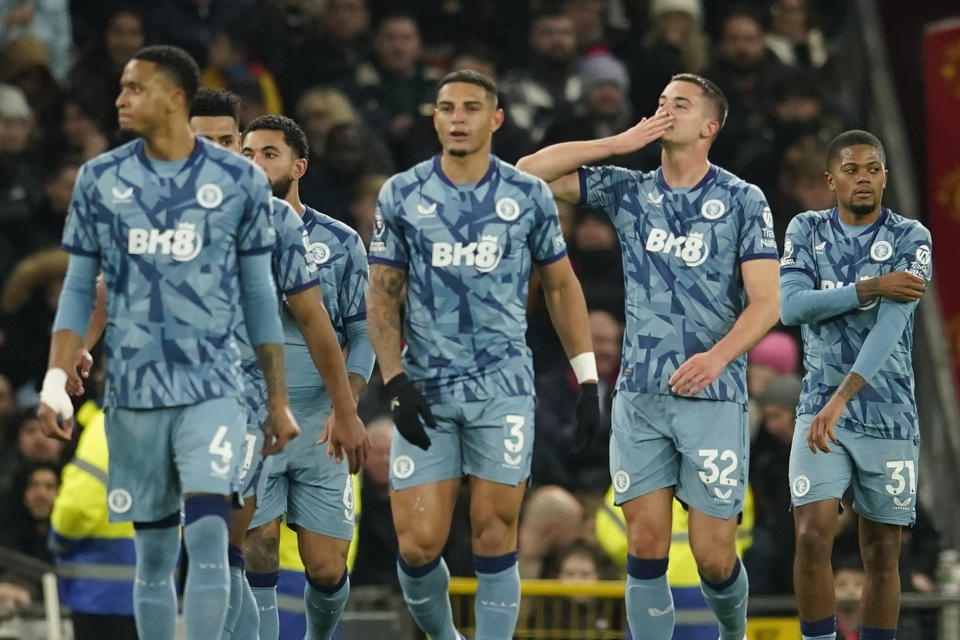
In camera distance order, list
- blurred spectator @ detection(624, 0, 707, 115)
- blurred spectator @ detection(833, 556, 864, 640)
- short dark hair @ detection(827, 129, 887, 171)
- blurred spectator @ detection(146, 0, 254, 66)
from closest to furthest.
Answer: short dark hair @ detection(827, 129, 887, 171)
blurred spectator @ detection(833, 556, 864, 640)
blurred spectator @ detection(146, 0, 254, 66)
blurred spectator @ detection(624, 0, 707, 115)

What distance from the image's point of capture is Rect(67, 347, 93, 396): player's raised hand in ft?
28.8

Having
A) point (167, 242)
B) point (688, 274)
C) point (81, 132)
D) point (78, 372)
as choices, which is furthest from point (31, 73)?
point (167, 242)

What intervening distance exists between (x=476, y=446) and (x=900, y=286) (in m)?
2.18

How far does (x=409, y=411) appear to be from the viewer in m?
8.95

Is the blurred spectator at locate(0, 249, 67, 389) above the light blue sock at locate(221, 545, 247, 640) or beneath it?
above

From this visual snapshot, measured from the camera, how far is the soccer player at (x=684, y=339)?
9430 millimetres

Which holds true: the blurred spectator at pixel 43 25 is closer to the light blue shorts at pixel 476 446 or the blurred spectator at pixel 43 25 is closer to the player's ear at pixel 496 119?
the player's ear at pixel 496 119

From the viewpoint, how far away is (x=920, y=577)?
41.3 ft

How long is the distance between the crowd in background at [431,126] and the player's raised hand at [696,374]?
267 centimetres

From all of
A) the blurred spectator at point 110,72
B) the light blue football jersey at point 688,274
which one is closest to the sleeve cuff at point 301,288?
the light blue football jersey at point 688,274

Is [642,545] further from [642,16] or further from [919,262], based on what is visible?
[642,16]

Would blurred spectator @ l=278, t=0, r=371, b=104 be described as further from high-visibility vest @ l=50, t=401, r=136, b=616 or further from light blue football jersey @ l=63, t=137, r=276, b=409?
light blue football jersey @ l=63, t=137, r=276, b=409

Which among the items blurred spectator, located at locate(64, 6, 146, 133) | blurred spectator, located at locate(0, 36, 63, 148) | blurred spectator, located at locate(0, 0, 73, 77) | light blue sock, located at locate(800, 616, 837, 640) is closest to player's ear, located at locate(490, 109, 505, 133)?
light blue sock, located at locate(800, 616, 837, 640)

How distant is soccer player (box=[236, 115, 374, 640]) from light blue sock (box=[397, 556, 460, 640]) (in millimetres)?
565
